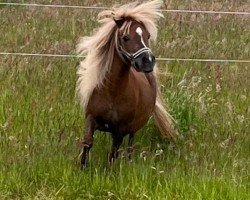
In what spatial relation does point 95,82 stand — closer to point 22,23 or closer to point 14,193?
point 14,193

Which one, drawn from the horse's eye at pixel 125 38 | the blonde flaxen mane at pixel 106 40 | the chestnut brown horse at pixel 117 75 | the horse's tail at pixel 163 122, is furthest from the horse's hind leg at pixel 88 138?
A: the horse's tail at pixel 163 122

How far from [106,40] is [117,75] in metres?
0.30

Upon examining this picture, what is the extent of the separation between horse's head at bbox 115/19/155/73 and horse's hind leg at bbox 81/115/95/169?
2.02ft

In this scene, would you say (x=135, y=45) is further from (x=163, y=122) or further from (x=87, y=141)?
(x=163, y=122)

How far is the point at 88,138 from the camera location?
596 cm

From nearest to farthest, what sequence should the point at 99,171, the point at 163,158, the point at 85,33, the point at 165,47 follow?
the point at 99,171, the point at 163,158, the point at 165,47, the point at 85,33

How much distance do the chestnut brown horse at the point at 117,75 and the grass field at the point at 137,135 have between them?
1.08ft

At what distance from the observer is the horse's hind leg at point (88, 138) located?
5977mm

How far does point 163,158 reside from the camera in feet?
21.1

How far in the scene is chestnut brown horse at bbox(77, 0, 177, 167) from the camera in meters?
5.71

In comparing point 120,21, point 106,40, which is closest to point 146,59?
point 120,21

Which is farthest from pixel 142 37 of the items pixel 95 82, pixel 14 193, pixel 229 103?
pixel 229 103

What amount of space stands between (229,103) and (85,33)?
140 inches

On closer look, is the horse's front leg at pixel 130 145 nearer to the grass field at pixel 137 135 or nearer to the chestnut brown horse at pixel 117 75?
the grass field at pixel 137 135
